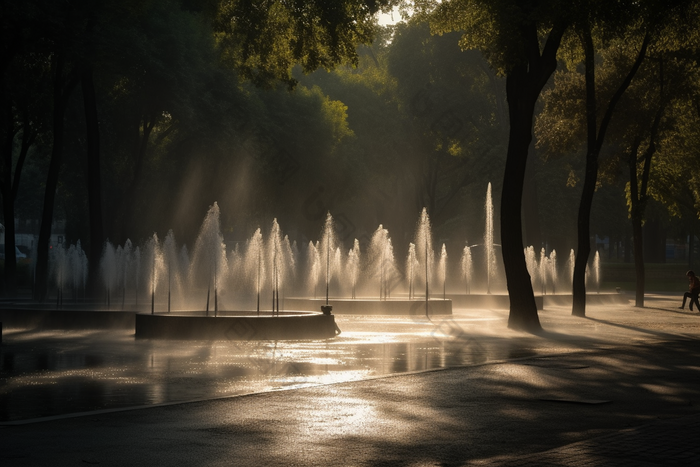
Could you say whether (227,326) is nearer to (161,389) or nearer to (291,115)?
(161,389)

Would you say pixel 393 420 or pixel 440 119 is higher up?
pixel 440 119

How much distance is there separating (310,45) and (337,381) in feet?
57.7

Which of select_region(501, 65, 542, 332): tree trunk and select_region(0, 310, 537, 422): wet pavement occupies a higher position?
select_region(501, 65, 542, 332): tree trunk

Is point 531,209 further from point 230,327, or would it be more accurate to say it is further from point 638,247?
point 230,327

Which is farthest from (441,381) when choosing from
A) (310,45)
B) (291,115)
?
(291,115)

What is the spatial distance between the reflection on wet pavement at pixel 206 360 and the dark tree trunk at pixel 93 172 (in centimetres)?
1214

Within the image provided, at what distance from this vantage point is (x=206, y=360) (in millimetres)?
16250

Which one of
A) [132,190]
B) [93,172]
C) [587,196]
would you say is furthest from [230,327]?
[132,190]

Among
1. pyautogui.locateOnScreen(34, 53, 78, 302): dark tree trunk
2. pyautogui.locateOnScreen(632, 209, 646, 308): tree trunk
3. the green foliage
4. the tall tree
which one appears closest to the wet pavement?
the tall tree

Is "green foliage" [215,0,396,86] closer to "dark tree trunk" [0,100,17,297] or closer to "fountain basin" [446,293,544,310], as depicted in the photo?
"fountain basin" [446,293,544,310]

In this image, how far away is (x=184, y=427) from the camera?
944 centimetres

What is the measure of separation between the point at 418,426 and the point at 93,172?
28.0 meters

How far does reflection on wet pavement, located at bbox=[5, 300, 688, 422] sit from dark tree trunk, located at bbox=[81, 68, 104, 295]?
12.1 metres

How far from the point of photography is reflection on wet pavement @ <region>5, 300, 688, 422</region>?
39.1 feet
